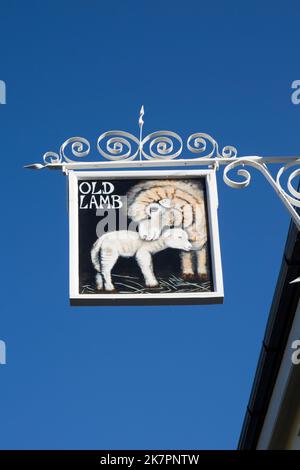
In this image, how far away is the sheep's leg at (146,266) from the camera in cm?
710

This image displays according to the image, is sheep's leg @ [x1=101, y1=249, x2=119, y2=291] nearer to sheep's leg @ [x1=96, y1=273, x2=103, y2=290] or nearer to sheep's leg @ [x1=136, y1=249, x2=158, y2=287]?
sheep's leg @ [x1=96, y1=273, x2=103, y2=290]

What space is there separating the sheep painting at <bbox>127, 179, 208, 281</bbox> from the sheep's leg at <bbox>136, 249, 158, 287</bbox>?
0.52 ft

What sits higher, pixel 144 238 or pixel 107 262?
pixel 144 238

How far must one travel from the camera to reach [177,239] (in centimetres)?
734

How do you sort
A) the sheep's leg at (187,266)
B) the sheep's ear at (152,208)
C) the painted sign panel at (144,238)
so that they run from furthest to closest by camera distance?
the sheep's ear at (152,208)
the sheep's leg at (187,266)
the painted sign panel at (144,238)

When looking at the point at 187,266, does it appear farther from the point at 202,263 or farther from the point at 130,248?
the point at 130,248

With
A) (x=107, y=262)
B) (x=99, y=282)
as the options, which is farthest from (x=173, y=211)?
(x=99, y=282)

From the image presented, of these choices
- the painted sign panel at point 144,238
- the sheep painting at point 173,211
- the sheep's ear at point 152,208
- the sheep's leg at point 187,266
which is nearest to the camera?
the painted sign panel at point 144,238

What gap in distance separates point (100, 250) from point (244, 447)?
6540 millimetres

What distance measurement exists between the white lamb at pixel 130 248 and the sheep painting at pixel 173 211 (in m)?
0.05

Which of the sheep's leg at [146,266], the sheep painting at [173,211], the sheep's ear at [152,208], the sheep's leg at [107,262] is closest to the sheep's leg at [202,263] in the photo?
the sheep painting at [173,211]

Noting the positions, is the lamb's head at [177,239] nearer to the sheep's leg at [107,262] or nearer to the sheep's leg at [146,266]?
the sheep's leg at [146,266]

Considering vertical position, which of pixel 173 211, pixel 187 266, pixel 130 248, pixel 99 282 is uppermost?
pixel 173 211

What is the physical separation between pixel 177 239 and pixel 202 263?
0.88 feet
